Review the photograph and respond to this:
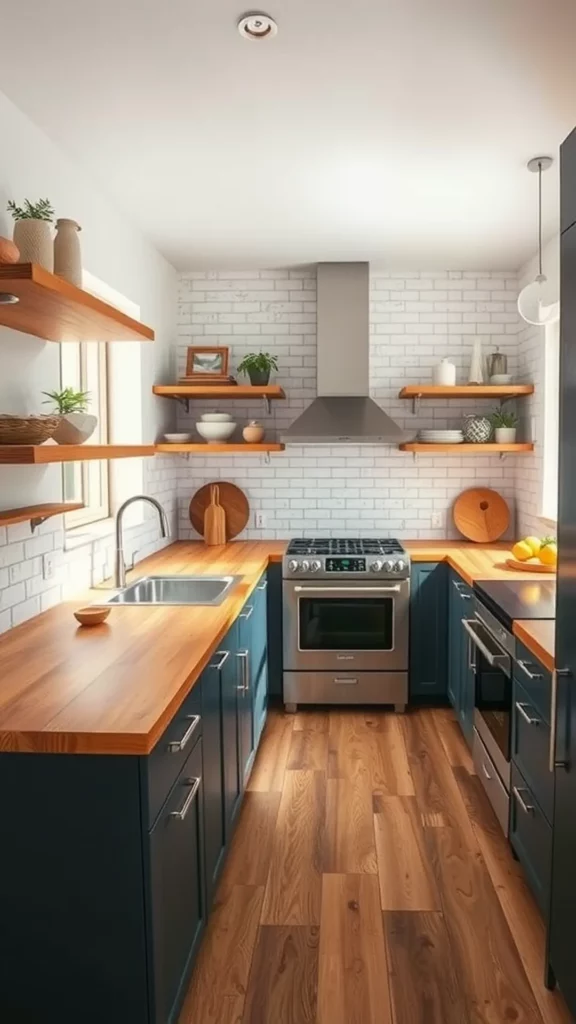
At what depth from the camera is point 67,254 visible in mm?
2389

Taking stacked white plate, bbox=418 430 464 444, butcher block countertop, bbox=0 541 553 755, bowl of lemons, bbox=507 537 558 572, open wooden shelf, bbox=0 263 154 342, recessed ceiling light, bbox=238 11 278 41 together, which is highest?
recessed ceiling light, bbox=238 11 278 41

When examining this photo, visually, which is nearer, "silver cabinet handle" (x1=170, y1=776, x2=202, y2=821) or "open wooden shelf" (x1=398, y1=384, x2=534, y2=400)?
"silver cabinet handle" (x1=170, y1=776, x2=202, y2=821)

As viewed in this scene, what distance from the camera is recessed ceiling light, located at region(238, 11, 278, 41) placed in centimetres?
199

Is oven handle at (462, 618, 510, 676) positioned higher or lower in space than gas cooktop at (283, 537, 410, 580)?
lower

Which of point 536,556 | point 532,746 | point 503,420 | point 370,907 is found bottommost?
point 370,907

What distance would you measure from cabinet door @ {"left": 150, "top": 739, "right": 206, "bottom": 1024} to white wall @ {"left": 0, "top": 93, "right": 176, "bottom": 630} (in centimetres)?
90

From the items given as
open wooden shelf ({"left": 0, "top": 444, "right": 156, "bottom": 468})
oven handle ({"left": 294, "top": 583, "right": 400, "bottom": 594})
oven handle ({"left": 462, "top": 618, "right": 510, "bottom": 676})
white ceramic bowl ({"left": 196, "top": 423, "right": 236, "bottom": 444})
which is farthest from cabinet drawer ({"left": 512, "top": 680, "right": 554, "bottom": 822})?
white ceramic bowl ({"left": 196, "top": 423, "right": 236, "bottom": 444})

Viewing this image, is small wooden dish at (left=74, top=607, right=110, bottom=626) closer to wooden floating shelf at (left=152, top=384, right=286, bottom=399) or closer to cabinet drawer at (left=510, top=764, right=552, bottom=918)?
cabinet drawer at (left=510, top=764, right=552, bottom=918)

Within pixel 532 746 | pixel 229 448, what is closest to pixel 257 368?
pixel 229 448

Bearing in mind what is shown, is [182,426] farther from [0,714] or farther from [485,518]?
[0,714]

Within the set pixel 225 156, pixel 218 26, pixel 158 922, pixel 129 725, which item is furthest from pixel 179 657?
pixel 225 156

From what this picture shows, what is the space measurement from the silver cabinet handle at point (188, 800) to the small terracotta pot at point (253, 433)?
2.72 meters

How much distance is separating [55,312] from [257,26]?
98 cm

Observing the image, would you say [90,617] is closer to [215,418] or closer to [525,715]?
[525,715]
